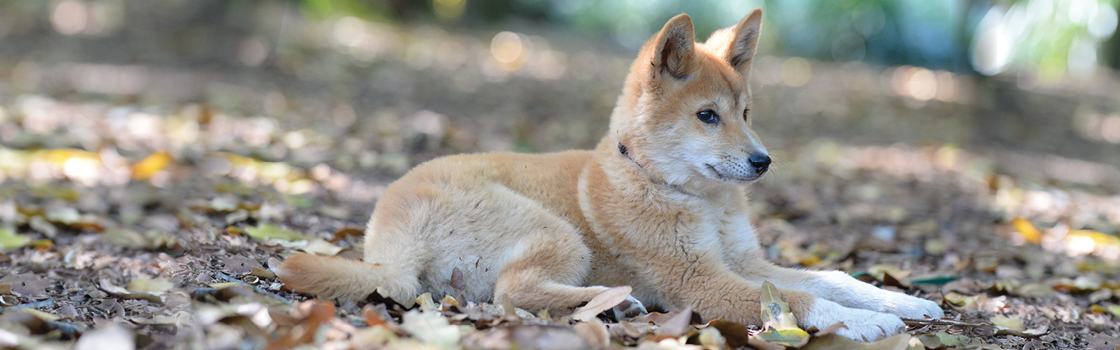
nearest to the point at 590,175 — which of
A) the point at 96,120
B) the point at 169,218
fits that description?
the point at 169,218

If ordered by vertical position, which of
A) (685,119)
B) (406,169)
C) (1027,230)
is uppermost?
(685,119)

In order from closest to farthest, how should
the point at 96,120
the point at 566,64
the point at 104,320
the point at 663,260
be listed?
the point at 104,320, the point at 663,260, the point at 96,120, the point at 566,64

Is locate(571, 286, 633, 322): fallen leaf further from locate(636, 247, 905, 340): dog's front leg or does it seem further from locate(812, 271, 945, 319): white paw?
locate(812, 271, 945, 319): white paw

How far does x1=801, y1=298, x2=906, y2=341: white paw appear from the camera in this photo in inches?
122

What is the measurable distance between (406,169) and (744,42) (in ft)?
12.4

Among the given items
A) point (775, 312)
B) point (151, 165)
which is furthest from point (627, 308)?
point (151, 165)

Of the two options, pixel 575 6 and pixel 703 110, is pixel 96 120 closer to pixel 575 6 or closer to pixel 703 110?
pixel 703 110

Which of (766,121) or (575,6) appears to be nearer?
(766,121)

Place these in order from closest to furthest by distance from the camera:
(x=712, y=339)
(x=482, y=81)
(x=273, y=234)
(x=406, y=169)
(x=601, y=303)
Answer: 1. (x=712, y=339)
2. (x=601, y=303)
3. (x=273, y=234)
4. (x=406, y=169)
5. (x=482, y=81)

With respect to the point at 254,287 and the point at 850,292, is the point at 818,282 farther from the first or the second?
the point at 254,287

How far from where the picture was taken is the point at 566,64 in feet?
45.7

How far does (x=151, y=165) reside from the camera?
6.37 m

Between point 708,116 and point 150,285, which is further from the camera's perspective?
point 708,116

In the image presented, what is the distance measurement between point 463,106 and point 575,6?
9.13 metres
